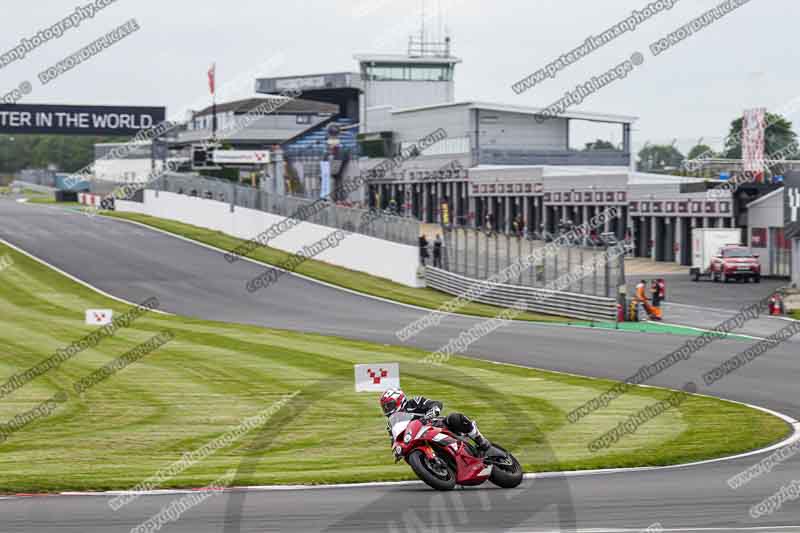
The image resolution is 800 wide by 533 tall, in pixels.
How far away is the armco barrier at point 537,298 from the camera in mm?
41500

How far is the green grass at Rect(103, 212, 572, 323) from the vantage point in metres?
44.9

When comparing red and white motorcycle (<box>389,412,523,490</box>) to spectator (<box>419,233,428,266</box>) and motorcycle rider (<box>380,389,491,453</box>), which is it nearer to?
motorcycle rider (<box>380,389,491,453</box>)

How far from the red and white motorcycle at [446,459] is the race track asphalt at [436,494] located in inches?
6.6

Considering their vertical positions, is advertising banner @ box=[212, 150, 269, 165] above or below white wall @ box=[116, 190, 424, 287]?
above

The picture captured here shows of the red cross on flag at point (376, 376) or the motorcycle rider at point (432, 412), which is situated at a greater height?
the motorcycle rider at point (432, 412)

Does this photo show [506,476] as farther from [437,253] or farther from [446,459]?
[437,253]

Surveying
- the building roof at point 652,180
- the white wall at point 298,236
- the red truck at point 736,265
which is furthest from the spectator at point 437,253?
the building roof at point 652,180

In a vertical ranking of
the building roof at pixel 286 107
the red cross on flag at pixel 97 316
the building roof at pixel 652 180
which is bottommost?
the red cross on flag at pixel 97 316

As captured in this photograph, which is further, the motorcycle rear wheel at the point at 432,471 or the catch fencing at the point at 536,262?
the catch fencing at the point at 536,262

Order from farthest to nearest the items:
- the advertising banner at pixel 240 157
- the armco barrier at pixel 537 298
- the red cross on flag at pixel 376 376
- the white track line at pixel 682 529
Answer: the advertising banner at pixel 240 157 < the armco barrier at pixel 537 298 < the red cross on flag at pixel 376 376 < the white track line at pixel 682 529

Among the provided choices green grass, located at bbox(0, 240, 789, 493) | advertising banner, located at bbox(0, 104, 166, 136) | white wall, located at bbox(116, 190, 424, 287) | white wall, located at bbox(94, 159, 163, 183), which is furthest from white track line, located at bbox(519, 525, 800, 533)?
white wall, located at bbox(94, 159, 163, 183)

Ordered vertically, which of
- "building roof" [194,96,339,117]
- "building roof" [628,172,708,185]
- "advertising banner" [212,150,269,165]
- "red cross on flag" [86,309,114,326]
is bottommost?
"red cross on flag" [86,309,114,326]

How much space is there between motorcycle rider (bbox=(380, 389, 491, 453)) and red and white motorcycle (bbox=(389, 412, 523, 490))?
3.6 inches

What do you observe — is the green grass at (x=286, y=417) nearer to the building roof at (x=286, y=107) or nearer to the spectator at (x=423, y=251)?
the spectator at (x=423, y=251)
